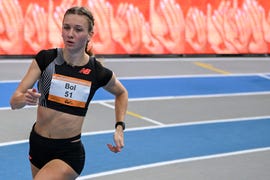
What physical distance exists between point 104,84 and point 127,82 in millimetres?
9337

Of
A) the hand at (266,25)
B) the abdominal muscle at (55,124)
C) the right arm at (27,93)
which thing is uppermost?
the right arm at (27,93)

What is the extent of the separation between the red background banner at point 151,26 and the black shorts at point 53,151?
36.2ft

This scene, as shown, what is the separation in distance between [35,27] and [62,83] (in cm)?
1142

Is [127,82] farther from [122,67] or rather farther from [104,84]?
[104,84]

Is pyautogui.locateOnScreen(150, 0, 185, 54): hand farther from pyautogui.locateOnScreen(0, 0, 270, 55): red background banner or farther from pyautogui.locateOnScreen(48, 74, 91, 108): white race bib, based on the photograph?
pyautogui.locateOnScreen(48, 74, 91, 108): white race bib

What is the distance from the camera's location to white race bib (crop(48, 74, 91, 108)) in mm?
5082

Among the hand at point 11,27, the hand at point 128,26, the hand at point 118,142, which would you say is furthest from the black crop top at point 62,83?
the hand at point 128,26

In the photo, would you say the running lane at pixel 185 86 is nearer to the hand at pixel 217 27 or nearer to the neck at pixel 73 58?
the hand at pixel 217 27

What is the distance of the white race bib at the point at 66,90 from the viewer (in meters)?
5.08

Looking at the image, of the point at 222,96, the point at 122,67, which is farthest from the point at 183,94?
the point at 122,67

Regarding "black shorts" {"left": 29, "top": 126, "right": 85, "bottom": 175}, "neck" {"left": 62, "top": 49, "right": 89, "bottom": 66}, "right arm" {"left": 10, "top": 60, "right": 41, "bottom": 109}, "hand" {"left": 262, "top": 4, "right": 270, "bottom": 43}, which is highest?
"neck" {"left": 62, "top": 49, "right": 89, "bottom": 66}

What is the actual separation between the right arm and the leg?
531mm

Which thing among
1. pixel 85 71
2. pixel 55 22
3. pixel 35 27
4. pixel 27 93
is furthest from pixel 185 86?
pixel 27 93

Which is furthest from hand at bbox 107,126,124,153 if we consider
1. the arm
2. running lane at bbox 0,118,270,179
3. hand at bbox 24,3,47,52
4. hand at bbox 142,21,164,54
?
hand at bbox 142,21,164,54
